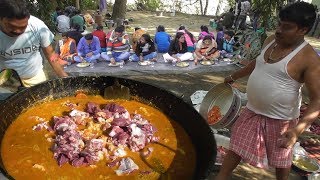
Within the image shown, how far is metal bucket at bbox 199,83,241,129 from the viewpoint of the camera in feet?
13.6

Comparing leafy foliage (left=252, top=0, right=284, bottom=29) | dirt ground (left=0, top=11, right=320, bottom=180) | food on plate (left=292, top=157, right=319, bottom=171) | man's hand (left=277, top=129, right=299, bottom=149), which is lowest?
food on plate (left=292, top=157, right=319, bottom=171)

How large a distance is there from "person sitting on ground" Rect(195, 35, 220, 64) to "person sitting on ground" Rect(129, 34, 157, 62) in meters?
1.29

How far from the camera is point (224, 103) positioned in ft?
14.4

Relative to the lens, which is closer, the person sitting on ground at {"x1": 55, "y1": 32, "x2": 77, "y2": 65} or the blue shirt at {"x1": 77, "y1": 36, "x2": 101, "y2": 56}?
the person sitting on ground at {"x1": 55, "y1": 32, "x2": 77, "y2": 65}

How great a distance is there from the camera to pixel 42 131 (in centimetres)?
311

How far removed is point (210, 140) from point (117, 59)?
6.11m

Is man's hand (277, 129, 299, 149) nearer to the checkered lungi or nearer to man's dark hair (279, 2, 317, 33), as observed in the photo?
the checkered lungi

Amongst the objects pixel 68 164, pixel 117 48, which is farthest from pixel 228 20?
pixel 68 164

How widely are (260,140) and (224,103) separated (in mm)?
1232

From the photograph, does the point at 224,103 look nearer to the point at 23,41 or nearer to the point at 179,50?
the point at 23,41

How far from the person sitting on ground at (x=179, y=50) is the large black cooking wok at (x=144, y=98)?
512cm

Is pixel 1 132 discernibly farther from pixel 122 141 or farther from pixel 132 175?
pixel 132 175

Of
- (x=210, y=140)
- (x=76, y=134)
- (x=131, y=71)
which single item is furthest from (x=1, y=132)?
(x=131, y=71)

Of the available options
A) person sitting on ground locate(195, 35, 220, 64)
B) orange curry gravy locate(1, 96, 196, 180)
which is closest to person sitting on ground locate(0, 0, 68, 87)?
orange curry gravy locate(1, 96, 196, 180)
